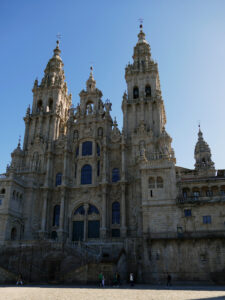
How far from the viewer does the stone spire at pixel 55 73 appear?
53.9 meters

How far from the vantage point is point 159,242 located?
32812 mm

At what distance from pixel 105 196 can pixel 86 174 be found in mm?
5235

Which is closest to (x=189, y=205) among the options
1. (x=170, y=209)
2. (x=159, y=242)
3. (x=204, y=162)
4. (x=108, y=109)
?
(x=170, y=209)

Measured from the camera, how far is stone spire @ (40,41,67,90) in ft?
177

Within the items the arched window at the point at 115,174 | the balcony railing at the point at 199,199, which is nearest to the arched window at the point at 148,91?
the arched window at the point at 115,174

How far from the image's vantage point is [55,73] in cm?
5553

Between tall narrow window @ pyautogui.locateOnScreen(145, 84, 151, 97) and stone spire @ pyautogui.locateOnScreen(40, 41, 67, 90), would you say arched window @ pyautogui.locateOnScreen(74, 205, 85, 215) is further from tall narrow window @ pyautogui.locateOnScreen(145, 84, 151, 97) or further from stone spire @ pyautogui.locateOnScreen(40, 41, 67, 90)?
stone spire @ pyautogui.locateOnScreen(40, 41, 67, 90)

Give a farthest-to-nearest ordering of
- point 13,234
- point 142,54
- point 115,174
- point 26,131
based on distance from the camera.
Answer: point 142,54, point 26,131, point 115,174, point 13,234

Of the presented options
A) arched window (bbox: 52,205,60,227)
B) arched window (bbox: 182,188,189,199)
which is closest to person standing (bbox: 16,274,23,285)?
arched window (bbox: 52,205,60,227)

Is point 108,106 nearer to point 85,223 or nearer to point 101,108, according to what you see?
point 101,108

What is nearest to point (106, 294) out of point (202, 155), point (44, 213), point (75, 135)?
point (44, 213)

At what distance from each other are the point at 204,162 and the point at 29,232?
39.5 metres

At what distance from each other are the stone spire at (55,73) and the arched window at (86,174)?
1669 cm

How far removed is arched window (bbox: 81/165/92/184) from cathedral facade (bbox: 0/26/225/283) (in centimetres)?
15
